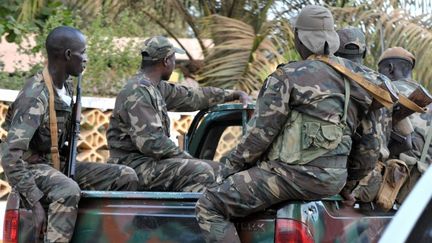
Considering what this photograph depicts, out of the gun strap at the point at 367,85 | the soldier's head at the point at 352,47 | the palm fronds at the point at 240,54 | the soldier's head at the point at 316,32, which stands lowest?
the palm fronds at the point at 240,54

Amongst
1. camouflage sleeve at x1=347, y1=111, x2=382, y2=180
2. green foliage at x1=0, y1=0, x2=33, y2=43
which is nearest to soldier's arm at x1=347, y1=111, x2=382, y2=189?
camouflage sleeve at x1=347, y1=111, x2=382, y2=180

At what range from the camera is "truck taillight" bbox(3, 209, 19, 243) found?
4.46 meters

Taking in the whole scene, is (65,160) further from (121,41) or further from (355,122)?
(121,41)

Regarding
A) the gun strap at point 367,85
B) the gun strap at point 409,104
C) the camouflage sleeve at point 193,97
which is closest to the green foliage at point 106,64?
the camouflage sleeve at point 193,97

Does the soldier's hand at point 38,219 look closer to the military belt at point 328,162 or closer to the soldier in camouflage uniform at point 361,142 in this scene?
the military belt at point 328,162

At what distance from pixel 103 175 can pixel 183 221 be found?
3.16 ft

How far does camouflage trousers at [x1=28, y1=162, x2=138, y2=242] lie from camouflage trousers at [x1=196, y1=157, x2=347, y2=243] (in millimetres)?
708

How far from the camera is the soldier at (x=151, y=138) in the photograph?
505 cm

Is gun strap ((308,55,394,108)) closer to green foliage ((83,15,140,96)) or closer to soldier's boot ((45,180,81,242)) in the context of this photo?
soldier's boot ((45,180,81,242))

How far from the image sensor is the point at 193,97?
573 cm

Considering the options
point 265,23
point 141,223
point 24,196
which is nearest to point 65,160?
point 24,196

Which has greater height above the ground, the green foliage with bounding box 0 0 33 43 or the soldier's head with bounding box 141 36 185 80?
the soldier's head with bounding box 141 36 185 80

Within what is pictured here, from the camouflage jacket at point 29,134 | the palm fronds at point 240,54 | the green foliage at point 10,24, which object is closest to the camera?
the camouflage jacket at point 29,134

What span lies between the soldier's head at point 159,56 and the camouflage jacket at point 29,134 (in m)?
0.68
